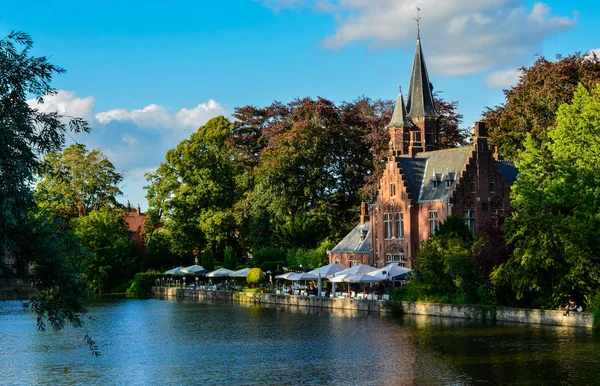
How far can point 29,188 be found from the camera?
60.7 ft

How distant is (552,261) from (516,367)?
12326 millimetres

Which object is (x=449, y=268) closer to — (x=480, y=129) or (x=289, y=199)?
(x=480, y=129)

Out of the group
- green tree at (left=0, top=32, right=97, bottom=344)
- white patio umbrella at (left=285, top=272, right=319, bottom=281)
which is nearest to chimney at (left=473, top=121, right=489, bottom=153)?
white patio umbrella at (left=285, top=272, right=319, bottom=281)

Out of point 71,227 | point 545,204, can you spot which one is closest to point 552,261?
point 545,204

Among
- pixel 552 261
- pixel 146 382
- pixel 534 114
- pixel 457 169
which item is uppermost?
pixel 534 114

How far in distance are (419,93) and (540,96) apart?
37.1 feet

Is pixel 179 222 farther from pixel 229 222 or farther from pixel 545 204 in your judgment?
pixel 545 204

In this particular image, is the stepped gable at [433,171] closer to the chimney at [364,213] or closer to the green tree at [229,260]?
the chimney at [364,213]

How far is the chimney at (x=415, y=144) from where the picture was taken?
63562 mm

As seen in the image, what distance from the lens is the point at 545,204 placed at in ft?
144

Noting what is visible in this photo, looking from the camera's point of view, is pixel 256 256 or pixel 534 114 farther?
pixel 256 256

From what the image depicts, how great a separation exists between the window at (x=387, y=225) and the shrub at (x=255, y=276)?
11.4 metres

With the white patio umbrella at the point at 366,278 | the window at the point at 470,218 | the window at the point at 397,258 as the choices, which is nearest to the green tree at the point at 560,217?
the window at the point at 470,218

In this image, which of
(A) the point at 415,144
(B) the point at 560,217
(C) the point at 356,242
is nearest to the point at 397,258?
(C) the point at 356,242
